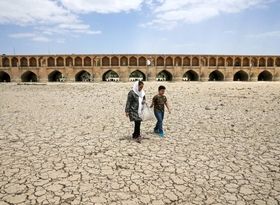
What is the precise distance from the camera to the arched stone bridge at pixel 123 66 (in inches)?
1465

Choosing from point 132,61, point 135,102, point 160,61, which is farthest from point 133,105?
point 160,61

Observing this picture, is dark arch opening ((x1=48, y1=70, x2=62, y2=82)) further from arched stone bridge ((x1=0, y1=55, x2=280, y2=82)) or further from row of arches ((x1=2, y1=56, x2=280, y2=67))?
row of arches ((x1=2, y1=56, x2=280, y2=67))

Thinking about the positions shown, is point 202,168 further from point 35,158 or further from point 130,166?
point 35,158

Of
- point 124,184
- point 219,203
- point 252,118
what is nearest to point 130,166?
point 124,184

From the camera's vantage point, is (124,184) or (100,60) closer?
(124,184)

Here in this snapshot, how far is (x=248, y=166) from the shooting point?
13.6 feet

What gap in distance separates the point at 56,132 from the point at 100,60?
1261 inches

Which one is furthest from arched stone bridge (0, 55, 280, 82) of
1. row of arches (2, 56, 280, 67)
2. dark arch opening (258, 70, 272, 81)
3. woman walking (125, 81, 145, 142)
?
woman walking (125, 81, 145, 142)

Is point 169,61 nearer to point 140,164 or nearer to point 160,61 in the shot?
point 160,61

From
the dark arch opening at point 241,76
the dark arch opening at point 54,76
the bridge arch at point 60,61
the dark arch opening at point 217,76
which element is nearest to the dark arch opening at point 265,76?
the dark arch opening at point 241,76

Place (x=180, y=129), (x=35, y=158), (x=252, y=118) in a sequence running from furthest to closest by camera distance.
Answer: (x=252, y=118), (x=180, y=129), (x=35, y=158)

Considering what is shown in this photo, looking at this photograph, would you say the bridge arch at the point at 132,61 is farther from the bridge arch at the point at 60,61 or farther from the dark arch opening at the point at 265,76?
the dark arch opening at the point at 265,76

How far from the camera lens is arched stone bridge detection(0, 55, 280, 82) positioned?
3722 centimetres

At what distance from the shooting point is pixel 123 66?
37.2m
